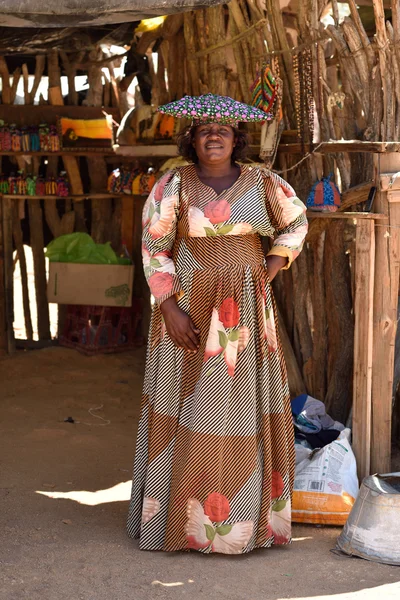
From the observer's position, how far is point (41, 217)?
26.3 feet

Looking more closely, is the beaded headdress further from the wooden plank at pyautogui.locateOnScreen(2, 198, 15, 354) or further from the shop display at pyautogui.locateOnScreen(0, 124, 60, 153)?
the wooden plank at pyautogui.locateOnScreen(2, 198, 15, 354)

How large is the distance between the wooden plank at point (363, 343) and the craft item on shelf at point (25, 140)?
3.97m

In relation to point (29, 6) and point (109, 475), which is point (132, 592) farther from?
point (29, 6)

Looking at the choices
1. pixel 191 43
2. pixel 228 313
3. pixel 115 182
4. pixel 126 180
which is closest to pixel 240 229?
pixel 228 313

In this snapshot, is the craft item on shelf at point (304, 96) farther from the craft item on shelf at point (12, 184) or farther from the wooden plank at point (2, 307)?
the wooden plank at point (2, 307)

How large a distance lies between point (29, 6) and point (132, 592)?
2431mm

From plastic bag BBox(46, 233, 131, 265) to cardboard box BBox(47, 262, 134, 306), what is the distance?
0.26 feet

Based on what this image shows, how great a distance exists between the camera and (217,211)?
150 inches

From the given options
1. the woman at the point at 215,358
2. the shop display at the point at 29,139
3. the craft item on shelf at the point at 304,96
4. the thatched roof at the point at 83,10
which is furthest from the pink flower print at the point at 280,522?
the shop display at the point at 29,139

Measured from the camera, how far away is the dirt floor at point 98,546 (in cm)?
348

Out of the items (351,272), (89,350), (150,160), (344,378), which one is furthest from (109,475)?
(150,160)

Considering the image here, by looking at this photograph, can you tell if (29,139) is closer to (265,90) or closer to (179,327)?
(265,90)

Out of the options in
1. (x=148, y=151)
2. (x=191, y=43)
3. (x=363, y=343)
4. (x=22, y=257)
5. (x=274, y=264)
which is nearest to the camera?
(x=274, y=264)

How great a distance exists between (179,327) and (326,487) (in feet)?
3.69
